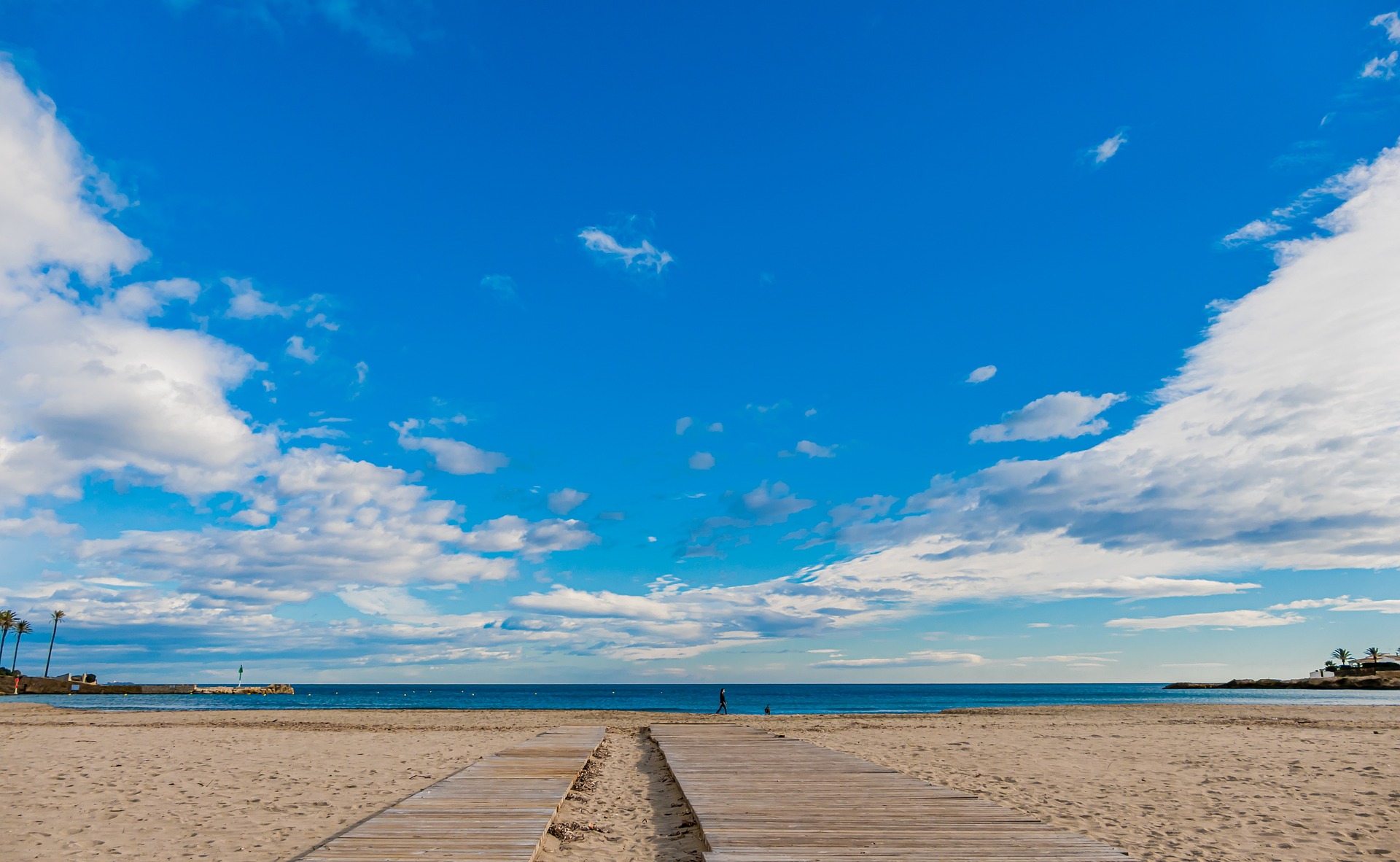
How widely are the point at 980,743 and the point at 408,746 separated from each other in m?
17.2

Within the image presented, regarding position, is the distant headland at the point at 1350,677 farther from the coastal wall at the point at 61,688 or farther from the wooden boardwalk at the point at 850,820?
the coastal wall at the point at 61,688

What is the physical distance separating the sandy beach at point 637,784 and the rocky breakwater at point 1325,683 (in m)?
93.9

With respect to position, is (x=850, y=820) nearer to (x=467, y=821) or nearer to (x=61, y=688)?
(x=467, y=821)

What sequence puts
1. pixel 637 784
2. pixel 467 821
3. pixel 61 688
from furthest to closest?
pixel 61 688
pixel 637 784
pixel 467 821

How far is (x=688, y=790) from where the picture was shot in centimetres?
1119

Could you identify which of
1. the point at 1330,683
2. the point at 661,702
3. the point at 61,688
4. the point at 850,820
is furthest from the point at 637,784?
the point at 1330,683

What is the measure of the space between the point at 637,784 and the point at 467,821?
5801 mm

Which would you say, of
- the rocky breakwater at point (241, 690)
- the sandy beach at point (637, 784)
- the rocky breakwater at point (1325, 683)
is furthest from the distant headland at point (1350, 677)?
the rocky breakwater at point (241, 690)

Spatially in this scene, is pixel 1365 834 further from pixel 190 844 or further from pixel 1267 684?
pixel 1267 684

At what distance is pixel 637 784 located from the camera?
14.1 meters

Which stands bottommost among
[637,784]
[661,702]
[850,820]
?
[661,702]

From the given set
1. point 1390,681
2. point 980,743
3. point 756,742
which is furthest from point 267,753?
point 1390,681

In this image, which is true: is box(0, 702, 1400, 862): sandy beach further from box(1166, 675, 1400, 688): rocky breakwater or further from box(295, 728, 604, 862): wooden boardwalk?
box(1166, 675, 1400, 688): rocky breakwater

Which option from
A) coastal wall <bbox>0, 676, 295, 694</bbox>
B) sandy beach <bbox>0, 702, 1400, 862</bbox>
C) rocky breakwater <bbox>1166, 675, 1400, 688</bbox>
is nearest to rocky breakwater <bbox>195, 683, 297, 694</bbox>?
coastal wall <bbox>0, 676, 295, 694</bbox>
